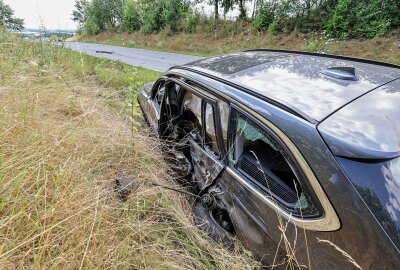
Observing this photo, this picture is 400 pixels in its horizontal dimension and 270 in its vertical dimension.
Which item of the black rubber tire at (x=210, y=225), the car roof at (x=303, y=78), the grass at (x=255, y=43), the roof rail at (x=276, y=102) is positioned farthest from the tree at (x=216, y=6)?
the black rubber tire at (x=210, y=225)

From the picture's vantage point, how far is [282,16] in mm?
16641

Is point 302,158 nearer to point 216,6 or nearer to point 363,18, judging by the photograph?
point 363,18

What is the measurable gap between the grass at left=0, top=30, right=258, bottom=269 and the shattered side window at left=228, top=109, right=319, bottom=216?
19.9 inches

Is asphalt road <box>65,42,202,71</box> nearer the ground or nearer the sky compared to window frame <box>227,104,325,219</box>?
nearer the ground

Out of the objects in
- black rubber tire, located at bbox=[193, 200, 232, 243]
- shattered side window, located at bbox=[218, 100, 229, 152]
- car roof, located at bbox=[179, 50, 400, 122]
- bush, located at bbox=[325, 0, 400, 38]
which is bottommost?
black rubber tire, located at bbox=[193, 200, 232, 243]

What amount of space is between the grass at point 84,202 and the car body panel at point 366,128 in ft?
3.15

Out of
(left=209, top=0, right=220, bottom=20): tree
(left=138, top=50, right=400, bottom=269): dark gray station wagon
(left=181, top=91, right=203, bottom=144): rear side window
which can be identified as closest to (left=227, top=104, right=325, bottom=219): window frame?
(left=138, top=50, right=400, bottom=269): dark gray station wagon

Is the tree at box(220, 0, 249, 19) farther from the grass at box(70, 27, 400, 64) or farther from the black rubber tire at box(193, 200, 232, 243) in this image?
the black rubber tire at box(193, 200, 232, 243)

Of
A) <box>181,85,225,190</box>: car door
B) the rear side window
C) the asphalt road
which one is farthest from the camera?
the asphalt road

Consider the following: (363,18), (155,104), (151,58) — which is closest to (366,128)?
(155,104)

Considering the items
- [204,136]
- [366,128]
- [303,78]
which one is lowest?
[204,136]

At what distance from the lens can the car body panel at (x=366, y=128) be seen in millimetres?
1254

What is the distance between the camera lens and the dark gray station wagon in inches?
48.2

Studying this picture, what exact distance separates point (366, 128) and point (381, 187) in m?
0.31
